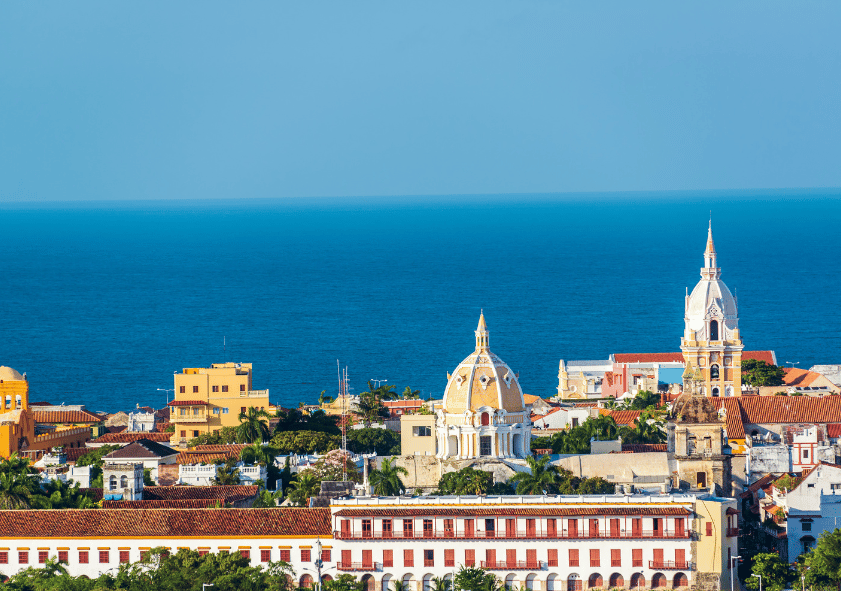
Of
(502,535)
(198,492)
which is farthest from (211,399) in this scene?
(502,535)

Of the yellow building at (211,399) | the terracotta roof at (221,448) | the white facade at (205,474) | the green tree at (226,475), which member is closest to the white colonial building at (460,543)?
the green tree at (226,475)

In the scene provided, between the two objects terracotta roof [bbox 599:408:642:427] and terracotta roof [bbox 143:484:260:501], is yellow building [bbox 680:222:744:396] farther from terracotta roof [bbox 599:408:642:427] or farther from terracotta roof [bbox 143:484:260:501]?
terracotta roof [bbox 143:484:260:501]

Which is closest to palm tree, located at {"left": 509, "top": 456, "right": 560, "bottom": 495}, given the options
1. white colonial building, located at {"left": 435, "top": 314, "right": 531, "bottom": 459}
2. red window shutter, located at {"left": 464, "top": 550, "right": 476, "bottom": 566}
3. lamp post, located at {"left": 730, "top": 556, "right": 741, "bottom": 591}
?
white colonial building, located at {"left": 435, "top": 314, "right": 531, "bottom": 459}

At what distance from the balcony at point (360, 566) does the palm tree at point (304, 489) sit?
9891mm

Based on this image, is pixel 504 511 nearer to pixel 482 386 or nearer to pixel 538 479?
pixel 538 479

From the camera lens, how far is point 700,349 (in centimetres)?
14250

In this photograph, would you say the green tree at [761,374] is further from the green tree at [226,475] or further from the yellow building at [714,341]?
the green tree at [226,475]

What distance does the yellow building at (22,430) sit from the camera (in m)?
115

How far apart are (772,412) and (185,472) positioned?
4134 cm

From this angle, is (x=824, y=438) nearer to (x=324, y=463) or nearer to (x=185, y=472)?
(x=324, y=463)

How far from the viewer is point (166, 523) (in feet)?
273

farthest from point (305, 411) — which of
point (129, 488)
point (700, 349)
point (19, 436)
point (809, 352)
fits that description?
point (809, 352)

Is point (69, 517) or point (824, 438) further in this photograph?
point (824, 438)

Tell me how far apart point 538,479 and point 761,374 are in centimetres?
5871
